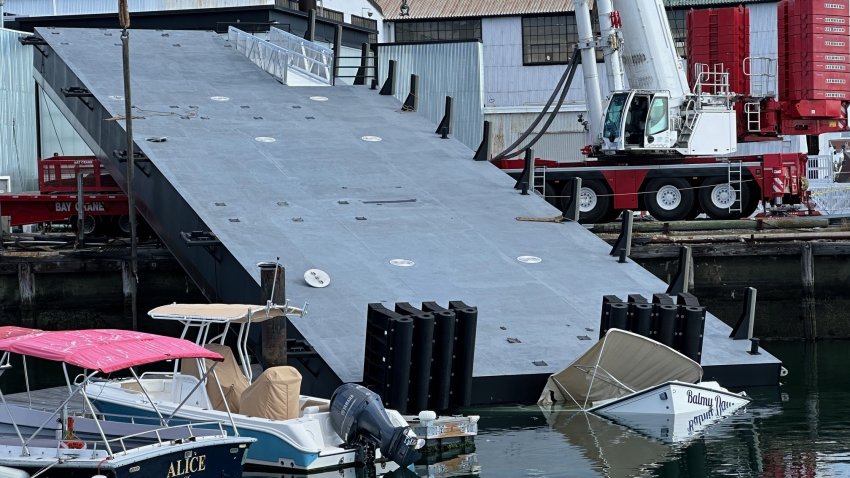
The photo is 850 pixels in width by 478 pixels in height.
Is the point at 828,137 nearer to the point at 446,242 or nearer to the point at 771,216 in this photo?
the point at 771,216

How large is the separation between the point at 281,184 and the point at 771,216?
14680 millimetres

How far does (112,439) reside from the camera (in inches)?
733

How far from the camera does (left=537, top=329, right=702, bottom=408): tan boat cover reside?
2355 cm

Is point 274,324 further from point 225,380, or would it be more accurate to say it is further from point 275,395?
point 275,395

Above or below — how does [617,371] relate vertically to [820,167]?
below

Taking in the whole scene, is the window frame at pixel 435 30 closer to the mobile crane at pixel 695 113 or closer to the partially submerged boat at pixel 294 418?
the mobile crane at pixel 695 113

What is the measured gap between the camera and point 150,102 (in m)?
36.3

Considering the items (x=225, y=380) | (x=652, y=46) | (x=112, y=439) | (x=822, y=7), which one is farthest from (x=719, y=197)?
(x=112, y=439)

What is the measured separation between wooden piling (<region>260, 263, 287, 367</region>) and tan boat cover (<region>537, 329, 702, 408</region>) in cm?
445

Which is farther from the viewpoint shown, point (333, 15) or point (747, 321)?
point (333, 15)

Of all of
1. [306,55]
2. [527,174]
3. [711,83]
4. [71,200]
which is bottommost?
[71,200]

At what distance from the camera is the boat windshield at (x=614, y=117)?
38231 millimetres

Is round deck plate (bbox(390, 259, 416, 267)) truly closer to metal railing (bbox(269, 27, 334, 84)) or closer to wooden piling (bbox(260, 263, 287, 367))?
wooden piling (bbox(260, 263, 287, 367))

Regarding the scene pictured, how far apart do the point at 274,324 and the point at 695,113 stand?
18908mm
